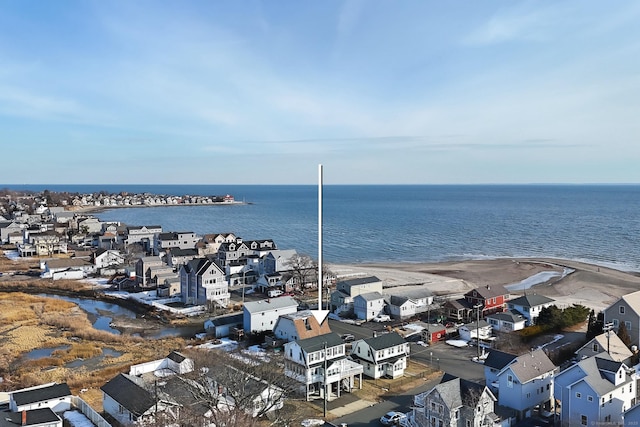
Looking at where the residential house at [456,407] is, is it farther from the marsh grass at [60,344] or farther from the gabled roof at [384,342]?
the marsh grass at [60,344]

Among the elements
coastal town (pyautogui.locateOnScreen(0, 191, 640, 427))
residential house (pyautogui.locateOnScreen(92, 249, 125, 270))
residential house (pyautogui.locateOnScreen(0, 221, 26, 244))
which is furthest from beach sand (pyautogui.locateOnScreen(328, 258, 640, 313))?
residential house (pyautogui.locateOnScreen(0, 221, 26, 244))

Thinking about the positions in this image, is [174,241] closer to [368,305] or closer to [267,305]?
[267,305]

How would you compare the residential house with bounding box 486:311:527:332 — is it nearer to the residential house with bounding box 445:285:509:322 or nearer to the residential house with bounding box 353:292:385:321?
the residential house with bounding box 445:285:509:322

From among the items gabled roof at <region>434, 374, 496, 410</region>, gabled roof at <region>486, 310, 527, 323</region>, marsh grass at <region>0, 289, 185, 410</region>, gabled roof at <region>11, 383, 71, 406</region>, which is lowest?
marsh grass at <region>0, 289, 185, 410</region>

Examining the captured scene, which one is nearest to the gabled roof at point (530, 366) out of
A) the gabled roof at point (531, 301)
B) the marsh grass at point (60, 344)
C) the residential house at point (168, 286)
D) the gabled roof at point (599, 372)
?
the gabled roof at point (599, 372)

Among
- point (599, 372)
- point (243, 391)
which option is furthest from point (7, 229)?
point (599, 372)

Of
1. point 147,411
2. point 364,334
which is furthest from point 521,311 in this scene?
point 147,411
